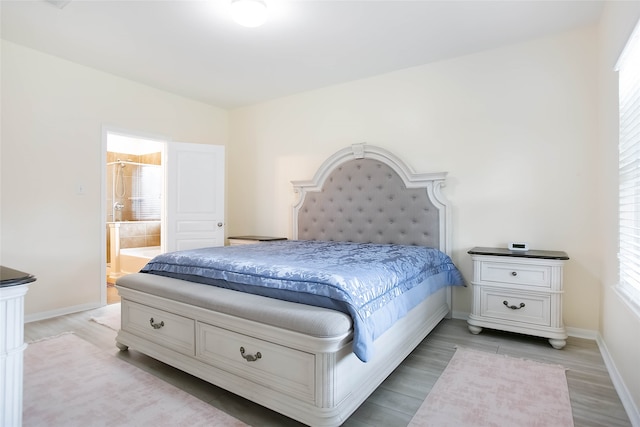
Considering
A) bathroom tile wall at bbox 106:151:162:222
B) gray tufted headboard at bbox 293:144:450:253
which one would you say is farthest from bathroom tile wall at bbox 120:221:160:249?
gray tufted headboard at bbox 293:144:450:253

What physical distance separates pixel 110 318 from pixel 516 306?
366cm

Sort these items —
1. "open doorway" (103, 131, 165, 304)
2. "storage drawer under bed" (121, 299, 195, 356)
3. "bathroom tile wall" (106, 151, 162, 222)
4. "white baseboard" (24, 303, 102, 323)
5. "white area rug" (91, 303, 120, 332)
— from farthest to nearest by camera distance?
"bathroom tile wall" (106, 151, 162, 222)
"open doorway" (103, 131, 165, 304)
"white baseboard" (24, 303, 102, 323)
"white area rug" (91, 303, 120, 332)
"storage drawer under bed" (121, 299, 195, 356)

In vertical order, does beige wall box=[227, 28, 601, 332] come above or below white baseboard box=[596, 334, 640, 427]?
above

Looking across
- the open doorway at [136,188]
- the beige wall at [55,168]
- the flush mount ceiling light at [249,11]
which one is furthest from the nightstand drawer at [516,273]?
the open doorway at [136,188]

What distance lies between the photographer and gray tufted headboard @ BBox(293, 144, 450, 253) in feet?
11.0

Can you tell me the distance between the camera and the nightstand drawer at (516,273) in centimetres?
260

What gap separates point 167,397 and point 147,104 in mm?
3537

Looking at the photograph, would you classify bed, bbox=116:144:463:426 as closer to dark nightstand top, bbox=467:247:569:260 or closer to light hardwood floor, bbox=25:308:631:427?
light hardwood floor, bbox=25:308:631:427

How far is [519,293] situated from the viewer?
8.79 feet

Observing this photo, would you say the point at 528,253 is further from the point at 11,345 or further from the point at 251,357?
the point at 11,345

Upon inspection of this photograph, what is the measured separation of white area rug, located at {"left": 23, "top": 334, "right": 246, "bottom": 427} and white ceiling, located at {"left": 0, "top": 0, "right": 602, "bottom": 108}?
8.47 ft

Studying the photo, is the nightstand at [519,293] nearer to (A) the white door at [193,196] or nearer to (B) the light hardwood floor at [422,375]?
(B) the light hardwood floor at [422,375]

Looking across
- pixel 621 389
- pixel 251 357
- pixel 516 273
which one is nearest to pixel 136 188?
pixel 251 357

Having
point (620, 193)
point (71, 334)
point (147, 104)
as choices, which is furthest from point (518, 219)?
point (147, 104)
